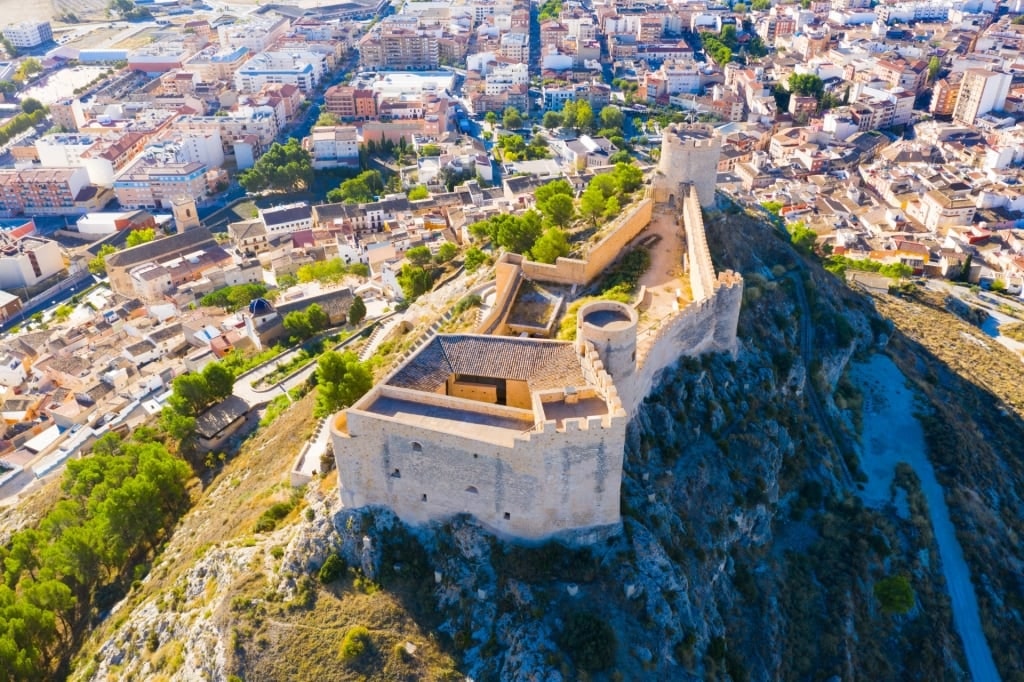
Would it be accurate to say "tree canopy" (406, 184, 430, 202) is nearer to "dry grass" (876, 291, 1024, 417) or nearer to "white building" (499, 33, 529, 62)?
"dry grass" (876, 291, 1024, 417)

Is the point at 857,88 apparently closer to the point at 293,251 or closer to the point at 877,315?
the point at 877,315

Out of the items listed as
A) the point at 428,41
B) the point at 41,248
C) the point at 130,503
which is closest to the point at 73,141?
the point at 41,248

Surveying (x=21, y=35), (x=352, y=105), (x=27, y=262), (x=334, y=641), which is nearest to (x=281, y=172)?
(x=27, y=262)

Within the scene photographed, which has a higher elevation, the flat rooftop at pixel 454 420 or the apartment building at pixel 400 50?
the flat rooftop at pixel 454 420

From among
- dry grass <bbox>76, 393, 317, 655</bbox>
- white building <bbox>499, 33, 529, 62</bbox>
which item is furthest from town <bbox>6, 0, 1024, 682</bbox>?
white building <bbox>499, 33, 529, 62</bbox>

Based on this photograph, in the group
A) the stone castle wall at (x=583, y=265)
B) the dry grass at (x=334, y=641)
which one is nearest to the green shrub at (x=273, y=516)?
the dry grass at (x=334, y=641)

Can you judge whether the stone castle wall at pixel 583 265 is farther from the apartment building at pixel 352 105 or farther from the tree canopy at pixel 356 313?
the apartment building at pixel 352 105
